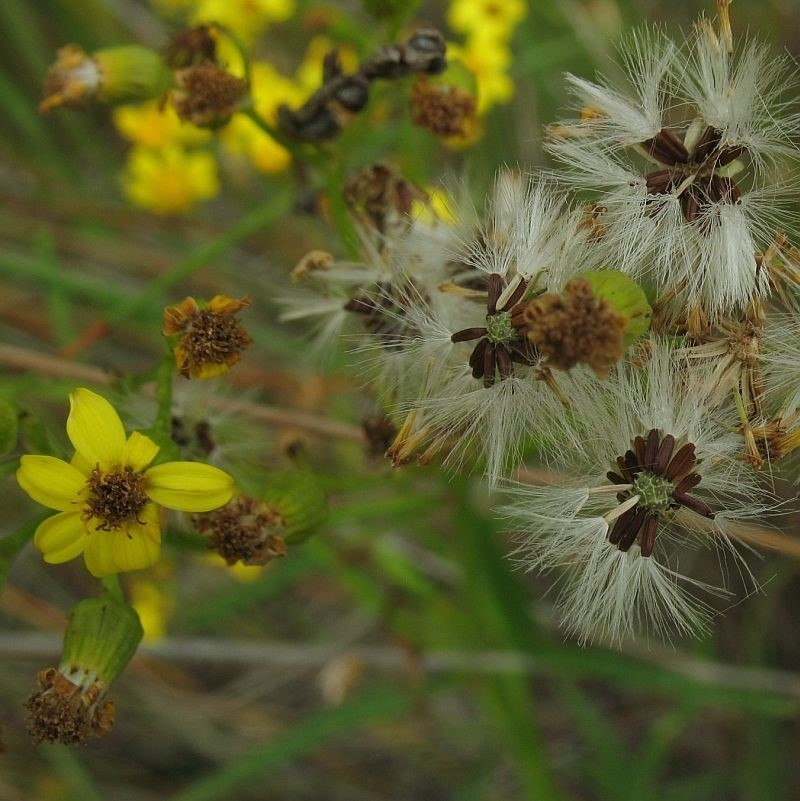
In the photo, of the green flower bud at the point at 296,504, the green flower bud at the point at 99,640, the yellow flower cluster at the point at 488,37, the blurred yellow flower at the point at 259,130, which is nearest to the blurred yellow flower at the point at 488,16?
the yellow flower cluster at the point at 488,37

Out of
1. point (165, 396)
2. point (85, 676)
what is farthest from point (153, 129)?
point (85, 676)

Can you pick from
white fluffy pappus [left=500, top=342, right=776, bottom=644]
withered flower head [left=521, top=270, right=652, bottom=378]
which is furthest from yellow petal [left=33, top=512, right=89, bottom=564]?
withered flower head [left=521, top=270, right=652, bottom=378]

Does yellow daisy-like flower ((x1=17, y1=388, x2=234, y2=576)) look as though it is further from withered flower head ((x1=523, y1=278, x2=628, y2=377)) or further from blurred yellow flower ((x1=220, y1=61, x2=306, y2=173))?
blurred yellow flower ((x1=220, y1=61, x2=306, y2=173))

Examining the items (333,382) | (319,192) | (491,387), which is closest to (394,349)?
(491,387)

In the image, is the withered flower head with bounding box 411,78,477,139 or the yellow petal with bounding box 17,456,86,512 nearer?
the yellow petal with bounding box 17,456,86,512

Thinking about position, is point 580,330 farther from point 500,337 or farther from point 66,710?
point 66,710
